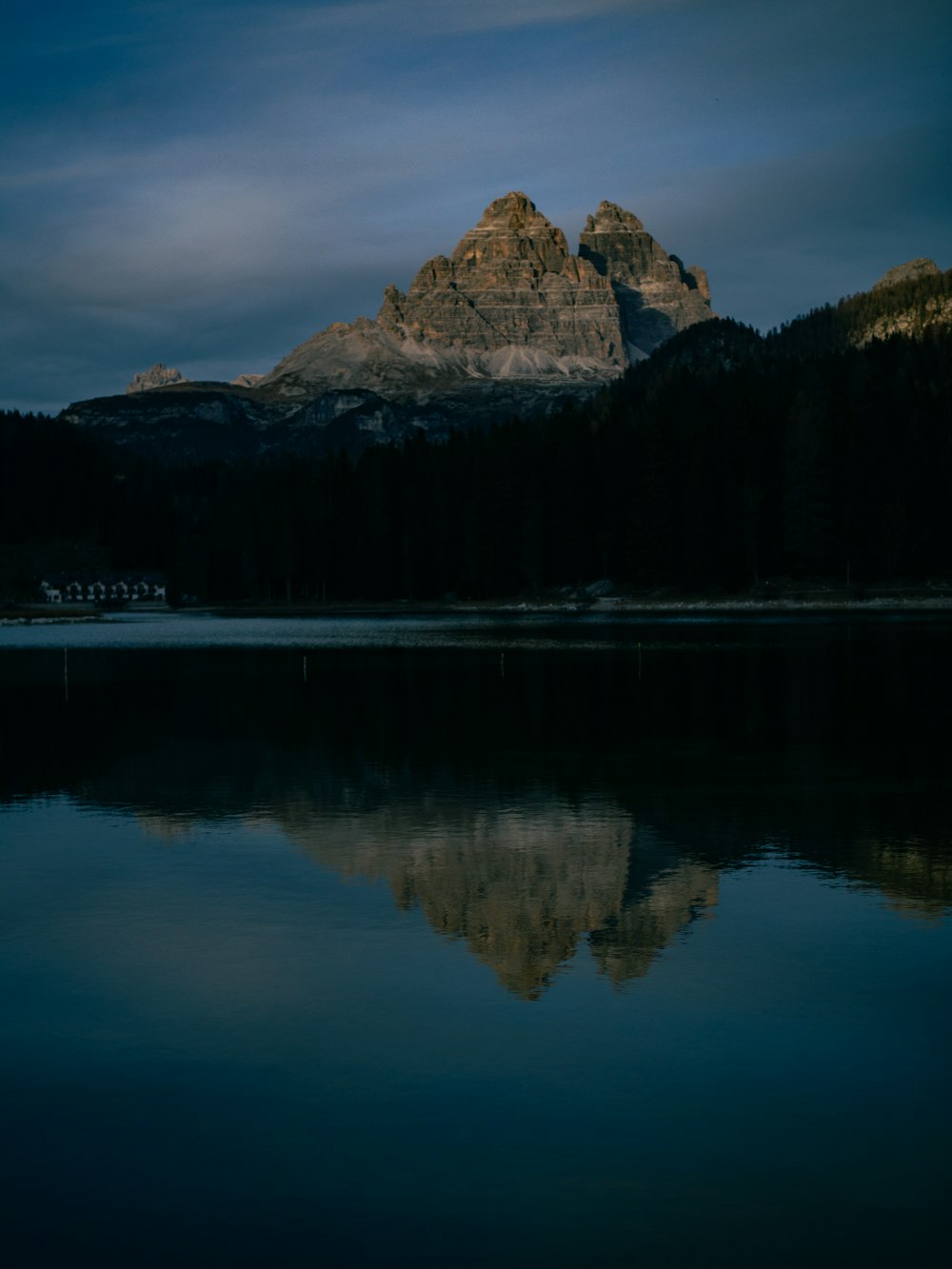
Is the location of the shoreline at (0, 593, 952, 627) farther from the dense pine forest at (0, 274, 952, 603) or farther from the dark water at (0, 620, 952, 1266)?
the dark water at (0, 620, 952, 1266)

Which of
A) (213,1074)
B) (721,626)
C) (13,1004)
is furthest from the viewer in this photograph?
(721,626)

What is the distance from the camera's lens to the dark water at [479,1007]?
968 cm

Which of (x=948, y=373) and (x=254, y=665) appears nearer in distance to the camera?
(x=254, y=665)

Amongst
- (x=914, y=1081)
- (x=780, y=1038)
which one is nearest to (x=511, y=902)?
(x=780, y=1038)

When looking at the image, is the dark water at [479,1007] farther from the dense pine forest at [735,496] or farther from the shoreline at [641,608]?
the dense pine forest at [735,496]

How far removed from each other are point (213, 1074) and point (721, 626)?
104500 millimetres

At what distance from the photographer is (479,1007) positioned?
14.1 metres

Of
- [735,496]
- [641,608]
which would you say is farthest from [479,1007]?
[735,496]

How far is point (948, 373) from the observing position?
193 m

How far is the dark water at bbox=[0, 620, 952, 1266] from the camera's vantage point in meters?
9.68

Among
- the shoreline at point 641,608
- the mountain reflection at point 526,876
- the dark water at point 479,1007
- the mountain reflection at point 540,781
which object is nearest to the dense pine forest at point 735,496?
the shoreline at point 641,608

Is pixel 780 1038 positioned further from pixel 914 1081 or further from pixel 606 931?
pixel 606 931

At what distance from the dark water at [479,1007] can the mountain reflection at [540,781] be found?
0.14 m

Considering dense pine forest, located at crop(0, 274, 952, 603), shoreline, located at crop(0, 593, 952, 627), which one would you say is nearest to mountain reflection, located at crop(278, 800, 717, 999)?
shoreline, located at crop(0, 593, 952, 627)
